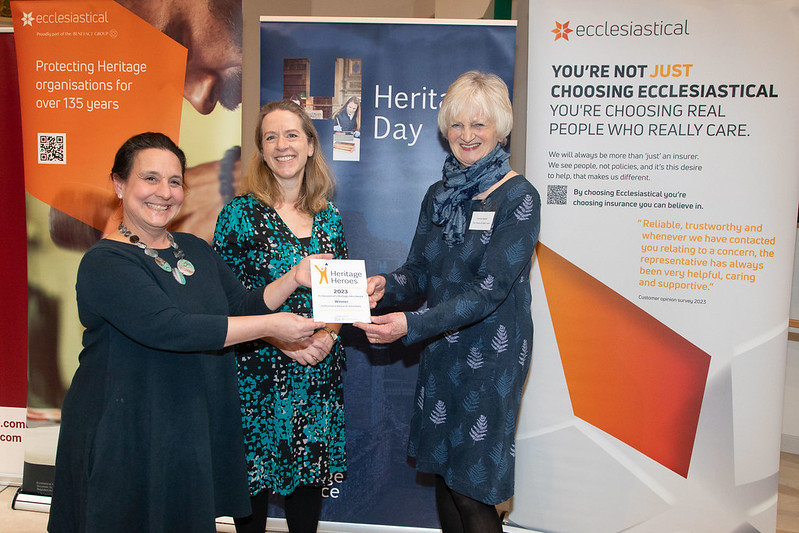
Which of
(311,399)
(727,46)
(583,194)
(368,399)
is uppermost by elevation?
(727,46)

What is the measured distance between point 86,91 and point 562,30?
2.49 m

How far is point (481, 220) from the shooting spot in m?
2.09

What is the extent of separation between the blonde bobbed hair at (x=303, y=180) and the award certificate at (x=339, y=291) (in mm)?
487

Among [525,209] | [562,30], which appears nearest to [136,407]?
[525,209]

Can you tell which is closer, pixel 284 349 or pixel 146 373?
pixel 146 373

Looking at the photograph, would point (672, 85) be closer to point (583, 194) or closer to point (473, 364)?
point (583, 194)

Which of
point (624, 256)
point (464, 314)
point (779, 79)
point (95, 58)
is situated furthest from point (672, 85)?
point (95, 58)

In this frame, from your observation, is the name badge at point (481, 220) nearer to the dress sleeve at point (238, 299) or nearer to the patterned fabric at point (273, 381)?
the patterned fabric at point (273, 381)

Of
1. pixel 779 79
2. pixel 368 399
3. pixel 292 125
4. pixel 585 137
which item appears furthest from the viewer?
pixel 368 399

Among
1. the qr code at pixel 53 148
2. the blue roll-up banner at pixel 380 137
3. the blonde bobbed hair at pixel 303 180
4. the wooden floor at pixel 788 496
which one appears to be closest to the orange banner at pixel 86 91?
the qr code at pixel 53 148

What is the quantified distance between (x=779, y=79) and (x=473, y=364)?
6.62 feet

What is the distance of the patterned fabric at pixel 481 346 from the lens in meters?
2.00

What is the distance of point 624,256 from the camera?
2.91 m

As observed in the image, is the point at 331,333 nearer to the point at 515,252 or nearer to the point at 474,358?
the point at 474,358
